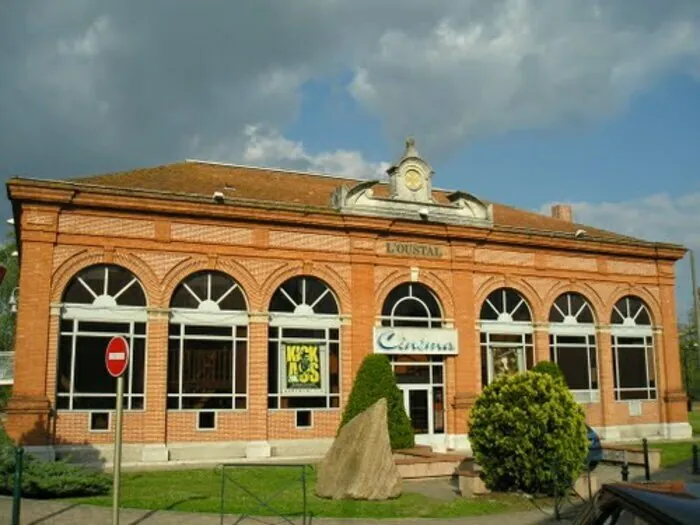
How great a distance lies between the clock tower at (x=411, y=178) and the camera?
2561 cm

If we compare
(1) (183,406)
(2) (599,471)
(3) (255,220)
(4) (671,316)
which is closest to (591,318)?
(4) (671,316)

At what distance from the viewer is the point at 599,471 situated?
61.4ft

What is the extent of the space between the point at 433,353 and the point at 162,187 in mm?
10713

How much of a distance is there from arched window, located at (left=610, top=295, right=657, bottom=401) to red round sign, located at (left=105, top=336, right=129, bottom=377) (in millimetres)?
23557

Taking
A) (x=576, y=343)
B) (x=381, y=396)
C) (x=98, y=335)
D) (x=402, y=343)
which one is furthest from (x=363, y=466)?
(x=576, y=343)

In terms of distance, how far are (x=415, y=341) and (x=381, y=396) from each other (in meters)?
3.25

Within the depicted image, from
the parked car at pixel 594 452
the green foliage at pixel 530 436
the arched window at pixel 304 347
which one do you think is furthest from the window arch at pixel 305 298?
the green foliage at pixel 530 436

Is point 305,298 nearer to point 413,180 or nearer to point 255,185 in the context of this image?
point 255,185

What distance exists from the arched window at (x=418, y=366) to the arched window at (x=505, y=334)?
1.98 metres

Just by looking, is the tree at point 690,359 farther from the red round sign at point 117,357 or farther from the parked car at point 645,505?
the parked car at point 645,505

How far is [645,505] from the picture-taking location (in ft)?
9.64

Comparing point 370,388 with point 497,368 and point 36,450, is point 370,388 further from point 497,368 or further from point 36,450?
point 36,450

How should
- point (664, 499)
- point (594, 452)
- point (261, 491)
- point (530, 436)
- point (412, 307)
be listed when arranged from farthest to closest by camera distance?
point (412, 307)
point (594, 452)
point (261, 491)
point (530, 436)
point (664, 499)

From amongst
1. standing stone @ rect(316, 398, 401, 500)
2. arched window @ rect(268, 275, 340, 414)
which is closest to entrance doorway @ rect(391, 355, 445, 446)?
arched window @ rect(268, 275, 340, 414)
